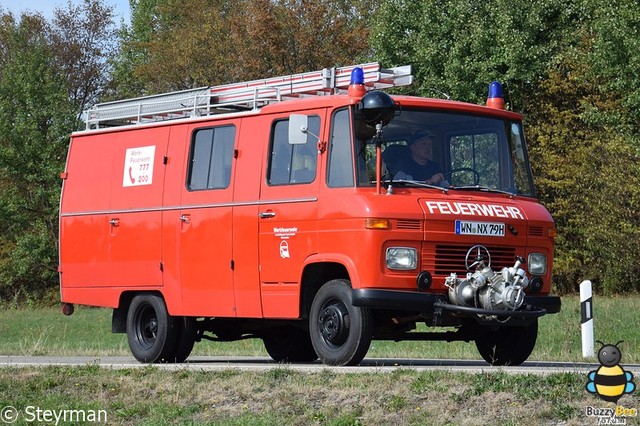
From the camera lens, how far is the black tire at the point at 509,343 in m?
14.3

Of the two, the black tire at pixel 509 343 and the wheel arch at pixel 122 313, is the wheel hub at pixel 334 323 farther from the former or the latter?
the wheel arch at pixel 122 313

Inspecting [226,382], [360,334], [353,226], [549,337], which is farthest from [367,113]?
[549,337]

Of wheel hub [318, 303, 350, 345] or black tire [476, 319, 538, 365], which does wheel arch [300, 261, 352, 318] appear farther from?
black tire [476, 319, 538, 365]

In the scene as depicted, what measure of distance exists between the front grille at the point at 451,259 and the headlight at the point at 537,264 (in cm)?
39

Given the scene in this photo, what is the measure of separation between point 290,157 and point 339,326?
196 cm

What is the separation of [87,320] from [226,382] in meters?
34.0

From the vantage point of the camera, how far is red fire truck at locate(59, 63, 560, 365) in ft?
42.0

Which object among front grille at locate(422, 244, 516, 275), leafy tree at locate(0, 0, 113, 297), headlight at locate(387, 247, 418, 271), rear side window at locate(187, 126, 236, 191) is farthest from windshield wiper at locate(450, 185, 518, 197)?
leafy tree at locate(0, 0, 113, 297)

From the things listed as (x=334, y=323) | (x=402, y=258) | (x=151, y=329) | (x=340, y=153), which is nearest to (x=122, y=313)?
(x=151, y=329)

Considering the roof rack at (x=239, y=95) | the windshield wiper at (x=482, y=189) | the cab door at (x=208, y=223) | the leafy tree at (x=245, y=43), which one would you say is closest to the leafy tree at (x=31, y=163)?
the leafy tree at (x=245, y=43)

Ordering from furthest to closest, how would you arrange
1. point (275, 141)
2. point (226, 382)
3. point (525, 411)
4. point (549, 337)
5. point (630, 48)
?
point (630, 48) < point (549, 337) < point (275, 141) < point (226, 382) < point (525, 411)

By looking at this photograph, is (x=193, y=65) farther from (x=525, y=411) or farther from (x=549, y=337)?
(x=525, y=411)

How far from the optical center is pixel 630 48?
130 ft

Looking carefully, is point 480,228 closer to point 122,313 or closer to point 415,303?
point 415,303
